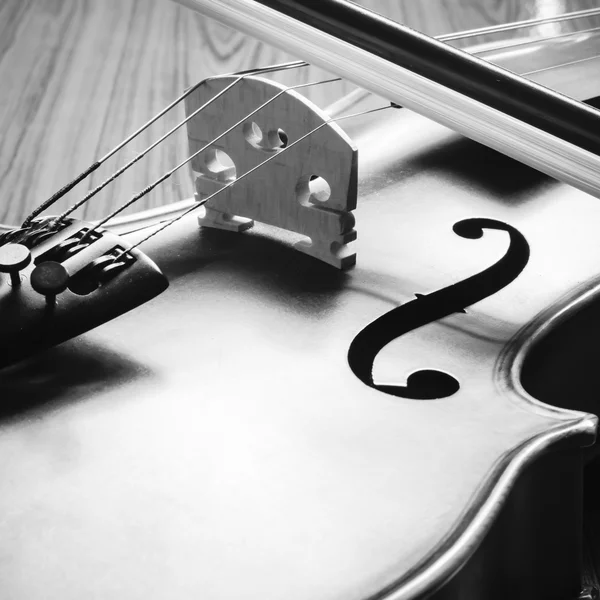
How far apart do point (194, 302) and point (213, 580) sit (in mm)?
256

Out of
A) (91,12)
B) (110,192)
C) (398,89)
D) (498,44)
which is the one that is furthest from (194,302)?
(91,12)

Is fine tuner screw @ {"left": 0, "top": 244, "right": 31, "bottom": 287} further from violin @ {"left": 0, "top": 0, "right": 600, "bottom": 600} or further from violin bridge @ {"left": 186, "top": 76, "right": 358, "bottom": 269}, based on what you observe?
violin bridge @ {"left": 186, "top": 76, "right": 358, "bottom": 269}

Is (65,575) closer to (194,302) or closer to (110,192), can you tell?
(194,302)

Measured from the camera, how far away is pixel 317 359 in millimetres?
550

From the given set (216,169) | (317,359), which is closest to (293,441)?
(317,359)

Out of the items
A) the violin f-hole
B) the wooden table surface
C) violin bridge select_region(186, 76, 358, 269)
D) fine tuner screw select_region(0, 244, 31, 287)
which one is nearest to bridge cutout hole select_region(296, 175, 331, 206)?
violin bridge select_region(186, 76, 358, 269)

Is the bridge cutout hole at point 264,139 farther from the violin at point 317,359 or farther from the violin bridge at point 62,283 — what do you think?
the violin bridge at point 62,283

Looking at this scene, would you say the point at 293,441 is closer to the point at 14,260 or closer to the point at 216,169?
the point at 14,260

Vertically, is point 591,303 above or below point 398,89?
below

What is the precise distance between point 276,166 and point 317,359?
187mm

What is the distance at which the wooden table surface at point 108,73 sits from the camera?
1125 mm

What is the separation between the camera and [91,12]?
1650 millimetres

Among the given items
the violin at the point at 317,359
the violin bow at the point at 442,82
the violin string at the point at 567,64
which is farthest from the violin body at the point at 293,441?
the violin string at the point at 567,64

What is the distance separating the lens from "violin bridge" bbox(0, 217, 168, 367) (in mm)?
536
